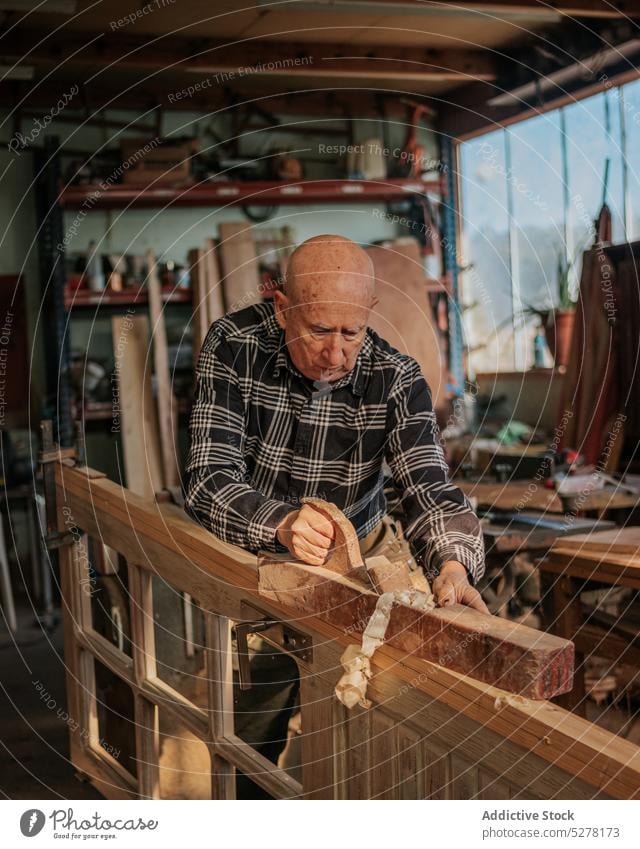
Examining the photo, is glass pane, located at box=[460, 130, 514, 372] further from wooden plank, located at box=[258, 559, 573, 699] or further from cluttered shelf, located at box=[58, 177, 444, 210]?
wooden plank, located at box=[258, 559, 573, 699]

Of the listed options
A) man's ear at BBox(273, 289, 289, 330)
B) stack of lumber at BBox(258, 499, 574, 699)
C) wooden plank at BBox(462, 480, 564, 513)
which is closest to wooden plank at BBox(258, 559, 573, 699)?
stack of lumber at BBox(258, 499, 574, 699)

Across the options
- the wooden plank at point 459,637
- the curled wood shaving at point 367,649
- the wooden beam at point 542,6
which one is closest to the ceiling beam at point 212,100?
the wooden beam at point 542,6

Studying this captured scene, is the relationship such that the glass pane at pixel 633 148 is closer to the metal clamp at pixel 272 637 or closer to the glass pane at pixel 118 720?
the glass pane at pixel 118 720

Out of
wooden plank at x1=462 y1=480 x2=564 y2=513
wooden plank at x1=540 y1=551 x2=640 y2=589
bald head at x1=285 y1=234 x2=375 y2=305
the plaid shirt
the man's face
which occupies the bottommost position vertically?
wooden plank at x1=540 y1=551 x2=640 y2=589

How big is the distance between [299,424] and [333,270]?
0.46m

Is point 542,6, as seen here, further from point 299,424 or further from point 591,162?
point 299,424

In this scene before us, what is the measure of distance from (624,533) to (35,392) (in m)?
4.62

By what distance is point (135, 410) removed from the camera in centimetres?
557

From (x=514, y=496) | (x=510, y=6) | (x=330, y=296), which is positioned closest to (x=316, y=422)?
(x=330, y=296)

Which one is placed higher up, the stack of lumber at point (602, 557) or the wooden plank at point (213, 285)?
the wooden plank at point (213, 285)

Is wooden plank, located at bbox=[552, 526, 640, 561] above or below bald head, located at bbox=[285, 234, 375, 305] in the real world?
below

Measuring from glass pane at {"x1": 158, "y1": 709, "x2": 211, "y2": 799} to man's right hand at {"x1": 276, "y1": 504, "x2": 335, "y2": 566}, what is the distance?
134 centimetres

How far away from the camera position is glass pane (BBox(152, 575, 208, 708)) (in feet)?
10.4

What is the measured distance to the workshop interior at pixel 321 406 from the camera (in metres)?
1.47
